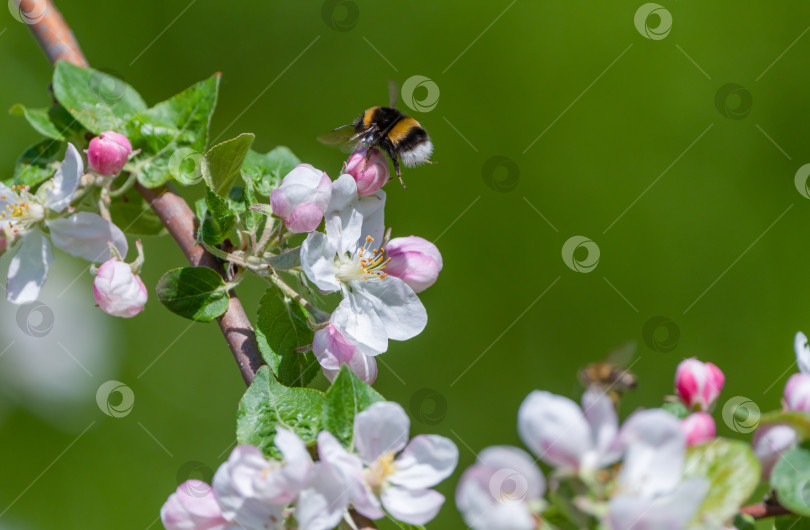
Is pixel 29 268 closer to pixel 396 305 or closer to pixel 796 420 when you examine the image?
pixel 396 305

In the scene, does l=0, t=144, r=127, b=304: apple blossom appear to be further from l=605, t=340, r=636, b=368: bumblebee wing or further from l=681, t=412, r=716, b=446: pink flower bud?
l=681, t=412, r=716, b=446: pink flower bud

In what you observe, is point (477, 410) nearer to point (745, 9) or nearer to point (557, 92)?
point (557, 92)

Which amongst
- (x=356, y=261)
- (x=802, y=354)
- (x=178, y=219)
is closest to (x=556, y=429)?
(x=802, y=354)

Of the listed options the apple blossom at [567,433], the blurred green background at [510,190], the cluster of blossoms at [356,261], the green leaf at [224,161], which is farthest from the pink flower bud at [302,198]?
the blurred green background at [510,190]

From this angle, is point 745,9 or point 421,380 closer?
point 421,380

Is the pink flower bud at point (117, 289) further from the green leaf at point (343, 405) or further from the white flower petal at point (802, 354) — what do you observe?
the white flower petal at point (802, 354)

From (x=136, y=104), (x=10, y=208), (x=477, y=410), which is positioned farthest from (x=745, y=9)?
(x=10, y=208)
